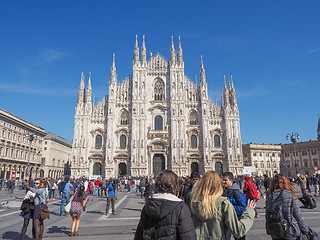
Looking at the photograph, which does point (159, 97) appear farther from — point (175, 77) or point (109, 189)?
point (109, 189)

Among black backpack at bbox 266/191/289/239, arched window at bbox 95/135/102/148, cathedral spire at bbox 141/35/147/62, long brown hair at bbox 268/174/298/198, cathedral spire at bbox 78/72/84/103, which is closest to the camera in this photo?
black backpack at bbox 266/191/289/239

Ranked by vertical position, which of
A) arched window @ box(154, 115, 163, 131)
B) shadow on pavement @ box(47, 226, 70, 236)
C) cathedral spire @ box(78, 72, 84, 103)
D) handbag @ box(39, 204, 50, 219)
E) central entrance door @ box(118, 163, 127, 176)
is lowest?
shadow on pavement @ box(47, 226, 70, 236)

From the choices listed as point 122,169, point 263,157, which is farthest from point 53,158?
point 263,157

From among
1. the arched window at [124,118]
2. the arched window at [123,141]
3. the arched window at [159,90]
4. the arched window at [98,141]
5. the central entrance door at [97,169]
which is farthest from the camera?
the arched window at [159,90]

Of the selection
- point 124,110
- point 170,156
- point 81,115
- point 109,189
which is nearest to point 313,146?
point 170,156

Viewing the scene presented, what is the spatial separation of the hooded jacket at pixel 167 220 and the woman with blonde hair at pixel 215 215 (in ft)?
0.73

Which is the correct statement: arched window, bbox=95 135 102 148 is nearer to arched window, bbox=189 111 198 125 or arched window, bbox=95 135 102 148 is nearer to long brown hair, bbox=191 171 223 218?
arched window, bbox=189 111 198 125

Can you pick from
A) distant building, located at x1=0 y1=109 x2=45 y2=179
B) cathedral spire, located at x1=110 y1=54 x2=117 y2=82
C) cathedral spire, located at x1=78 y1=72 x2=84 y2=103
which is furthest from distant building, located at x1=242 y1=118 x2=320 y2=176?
distant building, located at x1=0 y1=109 x2=45 y2=179

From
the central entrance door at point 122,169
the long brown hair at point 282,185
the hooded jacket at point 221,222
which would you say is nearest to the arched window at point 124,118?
the central entrance door at point 122,169

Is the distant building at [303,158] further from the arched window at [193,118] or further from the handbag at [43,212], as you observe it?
the handbag at [43,212]

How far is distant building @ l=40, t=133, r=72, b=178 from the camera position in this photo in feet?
175

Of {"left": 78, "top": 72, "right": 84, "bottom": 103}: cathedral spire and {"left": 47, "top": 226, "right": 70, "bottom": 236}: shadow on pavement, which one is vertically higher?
{"left": 78, "top": 72, "right": 84, "bottom": 103}: cathedral spire

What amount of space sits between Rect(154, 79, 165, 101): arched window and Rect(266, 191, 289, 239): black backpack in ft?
126

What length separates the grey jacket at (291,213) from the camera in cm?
346
